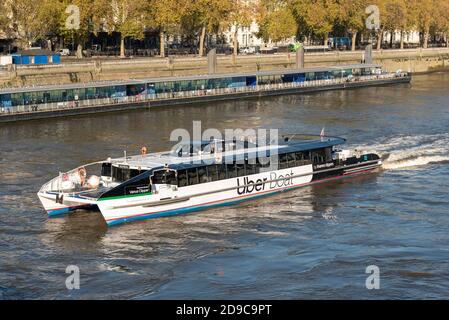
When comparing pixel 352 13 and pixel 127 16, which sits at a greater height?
pixel 352 13

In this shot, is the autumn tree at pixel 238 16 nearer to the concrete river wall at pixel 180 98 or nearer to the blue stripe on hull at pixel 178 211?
the concrete river wall at pixel 180 98

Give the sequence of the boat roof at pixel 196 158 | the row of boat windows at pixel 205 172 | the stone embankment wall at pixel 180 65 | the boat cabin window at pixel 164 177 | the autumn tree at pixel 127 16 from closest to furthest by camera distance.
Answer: the boat cabin window at pixel 164 177, the row of boat windows at pixel 205 172, the boat roof at pixel 196 158, the stone embankment wall at pixel 180 65, the autumn tree at pixel 127 16

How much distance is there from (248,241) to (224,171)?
6175 mm

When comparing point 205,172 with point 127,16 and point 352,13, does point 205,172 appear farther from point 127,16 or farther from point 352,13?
point 352,13

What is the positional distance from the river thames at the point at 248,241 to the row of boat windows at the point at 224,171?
1447mm

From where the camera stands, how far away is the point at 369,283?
27.2 m

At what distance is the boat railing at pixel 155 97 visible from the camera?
6688cm

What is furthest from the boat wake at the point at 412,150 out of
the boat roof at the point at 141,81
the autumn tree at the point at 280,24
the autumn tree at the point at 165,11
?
the autumn tree at the point at 280,24

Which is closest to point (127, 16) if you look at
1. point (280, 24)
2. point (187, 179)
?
point (280, 24)

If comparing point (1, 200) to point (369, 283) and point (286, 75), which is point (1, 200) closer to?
point (369, 283)

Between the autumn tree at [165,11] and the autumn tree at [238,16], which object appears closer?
the autumn tree at [165,11]

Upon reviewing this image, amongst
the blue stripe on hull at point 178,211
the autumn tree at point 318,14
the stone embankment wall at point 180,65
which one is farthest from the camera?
the autumn tree at point 318,14

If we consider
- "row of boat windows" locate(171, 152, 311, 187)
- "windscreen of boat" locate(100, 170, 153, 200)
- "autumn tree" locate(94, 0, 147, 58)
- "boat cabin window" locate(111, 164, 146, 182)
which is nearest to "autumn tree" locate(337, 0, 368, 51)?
"autumn tree" locate(94, 0, 147, 58)

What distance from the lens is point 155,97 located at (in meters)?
77.2
